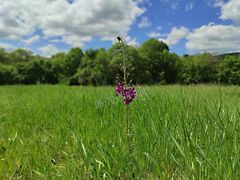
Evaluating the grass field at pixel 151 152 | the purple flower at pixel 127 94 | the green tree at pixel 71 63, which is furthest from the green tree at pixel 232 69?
the green tree at pixel 71 63

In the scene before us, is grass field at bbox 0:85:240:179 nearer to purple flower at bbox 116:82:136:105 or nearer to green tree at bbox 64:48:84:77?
purple flower at bbox 116:82:136:105

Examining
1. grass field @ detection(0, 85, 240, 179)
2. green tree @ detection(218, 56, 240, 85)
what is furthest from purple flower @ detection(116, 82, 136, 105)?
green tree @ detection(218, 56, 240, 85)

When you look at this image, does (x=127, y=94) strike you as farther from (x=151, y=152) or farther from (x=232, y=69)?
(x=232, y=69)

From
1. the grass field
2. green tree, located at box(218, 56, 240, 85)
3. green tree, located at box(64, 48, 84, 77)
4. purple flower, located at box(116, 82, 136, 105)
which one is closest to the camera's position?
the grass field

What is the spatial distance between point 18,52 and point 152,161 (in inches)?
3435

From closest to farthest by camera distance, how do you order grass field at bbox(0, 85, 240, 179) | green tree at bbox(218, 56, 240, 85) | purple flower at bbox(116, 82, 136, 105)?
1. grass field at bbox(0, 85, 240, 179)
2. purple flower at bbox(116, 82, 136, 105)
3. green tree at bbox(218, 56, 240, 85)

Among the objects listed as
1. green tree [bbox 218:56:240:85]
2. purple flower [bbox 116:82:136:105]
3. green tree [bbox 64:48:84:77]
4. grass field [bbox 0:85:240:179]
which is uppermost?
green tree [bbox 64:48:84:77]

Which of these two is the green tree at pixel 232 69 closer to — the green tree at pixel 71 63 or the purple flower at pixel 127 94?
the purple flower at pixel 127 94

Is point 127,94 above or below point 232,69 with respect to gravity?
below

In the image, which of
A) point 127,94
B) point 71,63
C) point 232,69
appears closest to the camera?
point 127,94

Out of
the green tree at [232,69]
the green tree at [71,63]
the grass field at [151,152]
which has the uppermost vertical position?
the green tree at [71,63]

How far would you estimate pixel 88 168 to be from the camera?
5.80 ft

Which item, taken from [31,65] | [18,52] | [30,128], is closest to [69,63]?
[31,65]

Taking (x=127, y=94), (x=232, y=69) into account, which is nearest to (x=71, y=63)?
(x=232, y=69)
